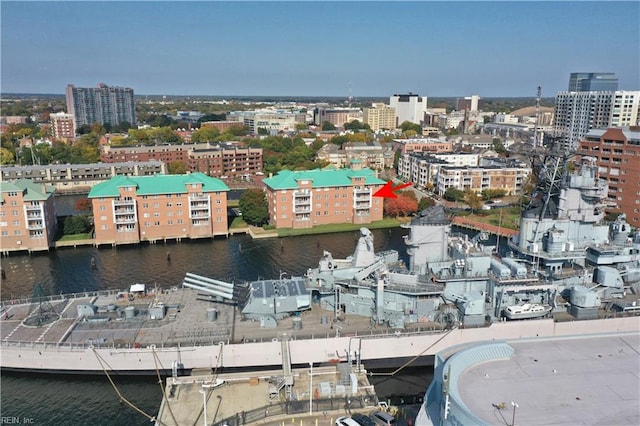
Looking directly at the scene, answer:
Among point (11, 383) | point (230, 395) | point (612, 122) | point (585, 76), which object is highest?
point (585, 76)

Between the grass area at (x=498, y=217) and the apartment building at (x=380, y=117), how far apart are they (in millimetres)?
111978

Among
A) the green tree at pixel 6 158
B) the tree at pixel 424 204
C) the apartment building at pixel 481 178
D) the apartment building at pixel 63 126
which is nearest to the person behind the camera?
the tree at pixel 424 204

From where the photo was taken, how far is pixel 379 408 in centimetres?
2306

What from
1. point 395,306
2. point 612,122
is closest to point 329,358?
point 395,306

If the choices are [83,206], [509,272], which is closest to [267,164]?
[83,206]

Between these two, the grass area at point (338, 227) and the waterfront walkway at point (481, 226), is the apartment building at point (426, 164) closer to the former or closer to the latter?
the waterfront walkway at point (481, 226)

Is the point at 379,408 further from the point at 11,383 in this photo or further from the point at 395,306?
the point at 11,383

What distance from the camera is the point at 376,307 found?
102 feet

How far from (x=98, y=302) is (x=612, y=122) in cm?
10408

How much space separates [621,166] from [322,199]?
3702cm

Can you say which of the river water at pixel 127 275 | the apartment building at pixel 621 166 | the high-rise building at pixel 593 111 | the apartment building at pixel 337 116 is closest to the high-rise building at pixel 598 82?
the high-rise building at pixel 593 111

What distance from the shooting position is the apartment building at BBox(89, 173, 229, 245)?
174 feet

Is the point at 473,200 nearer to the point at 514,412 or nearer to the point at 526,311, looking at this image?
the point at 526,311

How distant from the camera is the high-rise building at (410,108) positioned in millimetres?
185875
